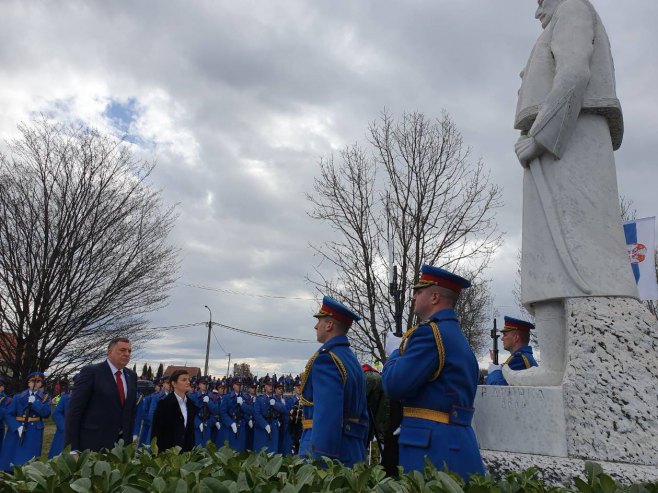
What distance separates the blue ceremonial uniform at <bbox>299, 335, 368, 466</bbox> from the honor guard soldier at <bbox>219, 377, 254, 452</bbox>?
39.9ft

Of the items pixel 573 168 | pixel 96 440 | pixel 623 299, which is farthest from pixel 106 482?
pixel 96 440

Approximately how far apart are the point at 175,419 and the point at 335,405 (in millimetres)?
4152

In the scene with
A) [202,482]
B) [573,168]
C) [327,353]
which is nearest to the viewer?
[202,482]

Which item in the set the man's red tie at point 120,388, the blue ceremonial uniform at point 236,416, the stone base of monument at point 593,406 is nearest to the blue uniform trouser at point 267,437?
the blue ceremonial uniform at point 236,416

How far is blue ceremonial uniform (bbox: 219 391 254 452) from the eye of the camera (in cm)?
1606

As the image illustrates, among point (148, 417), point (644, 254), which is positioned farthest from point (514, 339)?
point (148, 417)

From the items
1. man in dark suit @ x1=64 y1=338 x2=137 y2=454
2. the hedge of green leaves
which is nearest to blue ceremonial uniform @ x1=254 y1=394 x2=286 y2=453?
man in dark suit @ x1=64 y1=338 x2=137 y2=454

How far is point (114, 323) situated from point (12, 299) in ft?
7.82

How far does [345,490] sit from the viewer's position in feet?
7.30

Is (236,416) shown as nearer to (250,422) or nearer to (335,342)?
(250,422)

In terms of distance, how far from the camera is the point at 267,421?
55.6 feet

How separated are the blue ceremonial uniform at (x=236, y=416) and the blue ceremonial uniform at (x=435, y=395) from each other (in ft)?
44.5

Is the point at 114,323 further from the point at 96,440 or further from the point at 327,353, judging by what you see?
the point at 327,353

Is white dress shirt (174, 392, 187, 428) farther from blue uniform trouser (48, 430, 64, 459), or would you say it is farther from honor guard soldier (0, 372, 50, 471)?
honor guard soldier (0, 372, 50, 471)
